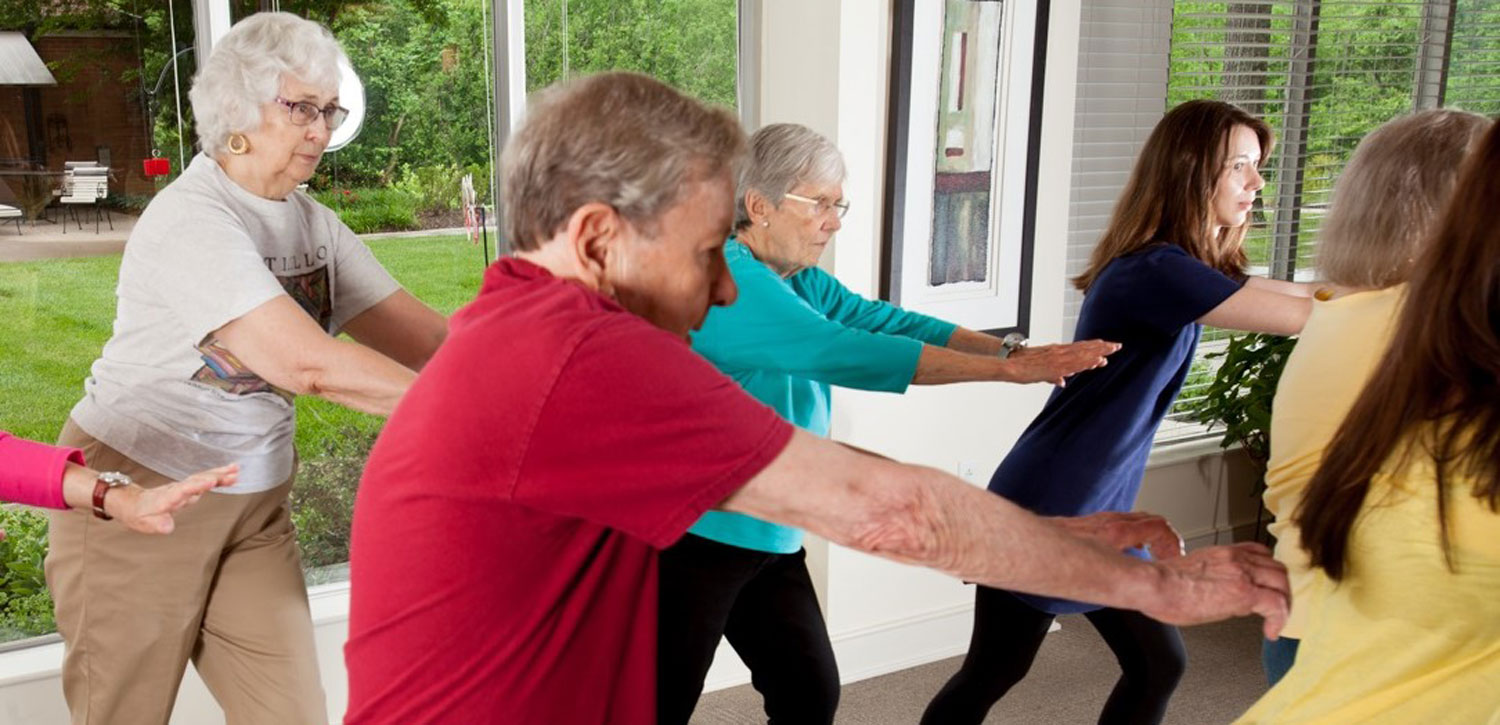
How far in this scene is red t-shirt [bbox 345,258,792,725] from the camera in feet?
3.41

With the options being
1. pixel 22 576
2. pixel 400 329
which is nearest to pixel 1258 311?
pixel 400 329

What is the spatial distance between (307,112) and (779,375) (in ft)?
2.94

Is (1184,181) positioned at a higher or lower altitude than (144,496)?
higher

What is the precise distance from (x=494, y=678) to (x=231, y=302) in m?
0.97

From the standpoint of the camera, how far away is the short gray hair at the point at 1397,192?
5.83ft

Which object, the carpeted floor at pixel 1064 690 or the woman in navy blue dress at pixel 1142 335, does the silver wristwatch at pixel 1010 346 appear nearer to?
the woman in navy blue dress at pixel 1142 335

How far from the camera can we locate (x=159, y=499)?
177 centimetres

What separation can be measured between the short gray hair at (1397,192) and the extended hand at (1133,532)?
0.52 m

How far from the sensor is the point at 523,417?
1035mm

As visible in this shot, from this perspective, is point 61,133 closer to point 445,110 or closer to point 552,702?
point 445,110

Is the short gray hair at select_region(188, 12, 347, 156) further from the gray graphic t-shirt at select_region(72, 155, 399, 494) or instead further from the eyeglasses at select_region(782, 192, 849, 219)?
the eyeglasses at select_region(782, 192, 849, 219)

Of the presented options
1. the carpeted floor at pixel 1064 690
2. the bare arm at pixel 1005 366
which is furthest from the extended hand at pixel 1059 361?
the carpeted floor at pixel 1064 690

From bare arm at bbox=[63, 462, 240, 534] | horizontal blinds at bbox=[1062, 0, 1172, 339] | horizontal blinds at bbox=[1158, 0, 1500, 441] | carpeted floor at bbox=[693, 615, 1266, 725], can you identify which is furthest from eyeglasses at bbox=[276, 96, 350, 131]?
horizontal blinds at bbox=[1158, 0, 1500, 441]

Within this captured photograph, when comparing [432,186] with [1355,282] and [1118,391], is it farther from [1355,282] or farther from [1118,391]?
[1355,282]
